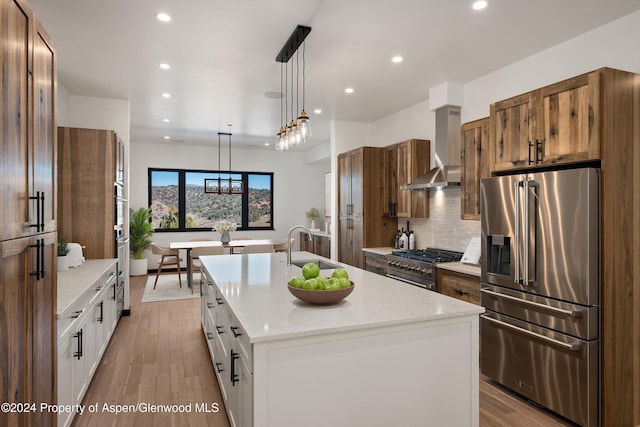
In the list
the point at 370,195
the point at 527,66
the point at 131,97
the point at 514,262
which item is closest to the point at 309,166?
the point at 370,195

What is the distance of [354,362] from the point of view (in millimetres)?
1655

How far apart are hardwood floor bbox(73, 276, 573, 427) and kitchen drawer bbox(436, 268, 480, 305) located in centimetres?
69

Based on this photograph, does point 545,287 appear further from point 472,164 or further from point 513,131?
point 472,164

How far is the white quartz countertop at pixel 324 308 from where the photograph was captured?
5.27 ft

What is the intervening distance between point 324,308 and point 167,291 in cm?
527

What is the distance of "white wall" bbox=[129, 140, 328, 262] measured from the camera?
26.7ft

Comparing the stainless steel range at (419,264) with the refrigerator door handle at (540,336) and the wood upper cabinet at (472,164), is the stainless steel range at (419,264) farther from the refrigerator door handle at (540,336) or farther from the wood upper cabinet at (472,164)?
the refrigerator door handle at (540,336)

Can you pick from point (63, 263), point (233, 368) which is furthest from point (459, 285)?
point (63, 263)

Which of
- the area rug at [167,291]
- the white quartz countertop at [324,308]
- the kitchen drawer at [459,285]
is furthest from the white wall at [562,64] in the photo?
the area rug at [167,291]

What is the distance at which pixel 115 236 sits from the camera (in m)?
4.26

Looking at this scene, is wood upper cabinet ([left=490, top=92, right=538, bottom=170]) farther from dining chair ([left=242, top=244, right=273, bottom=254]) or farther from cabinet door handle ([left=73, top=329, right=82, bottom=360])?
dining chair ([left=242, top=244, right=273, bottom=254])

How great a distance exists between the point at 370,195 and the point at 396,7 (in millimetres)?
2988

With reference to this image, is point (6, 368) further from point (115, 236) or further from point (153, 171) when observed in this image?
point (153, 171)

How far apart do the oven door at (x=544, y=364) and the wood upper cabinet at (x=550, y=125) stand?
3.93 ft
